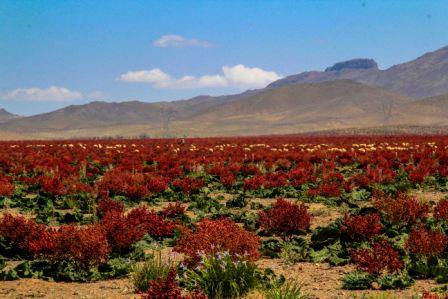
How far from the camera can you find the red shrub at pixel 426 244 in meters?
6.95

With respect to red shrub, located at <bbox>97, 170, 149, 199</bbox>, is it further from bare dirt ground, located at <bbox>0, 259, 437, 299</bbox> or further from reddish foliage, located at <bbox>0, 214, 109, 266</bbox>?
bare dirt ground, located at <bbox>0, 259, 437, 299</bbox>

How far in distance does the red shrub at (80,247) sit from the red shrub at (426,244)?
3.99 meters

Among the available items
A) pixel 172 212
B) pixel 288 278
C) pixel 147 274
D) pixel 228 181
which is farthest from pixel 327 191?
pixel 147 274

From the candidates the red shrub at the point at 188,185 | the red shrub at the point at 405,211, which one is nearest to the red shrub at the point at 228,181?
the red shrub at the point at 188,185

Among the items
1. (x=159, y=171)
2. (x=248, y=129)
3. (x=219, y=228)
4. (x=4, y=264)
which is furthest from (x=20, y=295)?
(x=248, y=129)

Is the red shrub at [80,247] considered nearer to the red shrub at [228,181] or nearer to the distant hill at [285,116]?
the red shrub at [228,181]

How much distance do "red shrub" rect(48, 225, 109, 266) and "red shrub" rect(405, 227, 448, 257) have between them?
399cm

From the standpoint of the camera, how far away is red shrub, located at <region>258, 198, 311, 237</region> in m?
8.96

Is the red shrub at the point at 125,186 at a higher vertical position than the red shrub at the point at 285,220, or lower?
higher

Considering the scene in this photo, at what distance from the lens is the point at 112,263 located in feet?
23.8

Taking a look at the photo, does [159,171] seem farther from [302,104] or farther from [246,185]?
[302,104]

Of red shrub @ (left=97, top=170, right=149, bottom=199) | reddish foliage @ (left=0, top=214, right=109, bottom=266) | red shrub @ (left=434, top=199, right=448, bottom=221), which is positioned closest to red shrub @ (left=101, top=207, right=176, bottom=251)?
reddish foliage @ (left=0, top=214, right=109, bottom=266)

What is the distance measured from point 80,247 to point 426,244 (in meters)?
4.43

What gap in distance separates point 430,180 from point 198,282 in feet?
38.1
